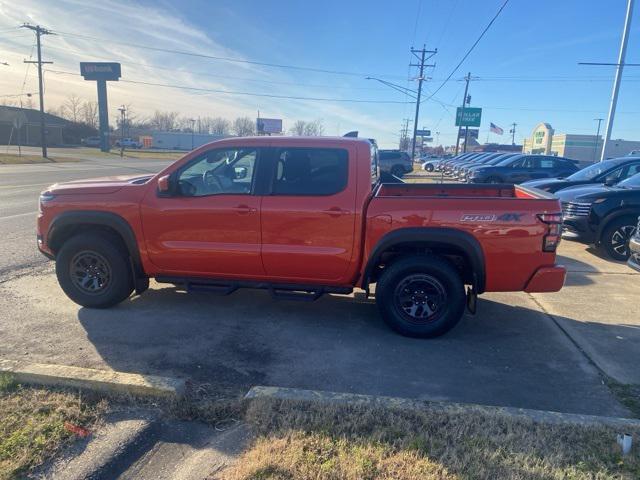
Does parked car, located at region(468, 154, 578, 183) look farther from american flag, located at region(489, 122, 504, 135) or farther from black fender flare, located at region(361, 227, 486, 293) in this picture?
american flag, located at region(489, 122, 504, 135)

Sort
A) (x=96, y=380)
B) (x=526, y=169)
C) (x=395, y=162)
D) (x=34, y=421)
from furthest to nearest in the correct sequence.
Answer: (x=395, y=162), (x=526, y=169), (x=96, y=380), (x=34, y=421)

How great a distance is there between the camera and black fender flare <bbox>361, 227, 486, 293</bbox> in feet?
13.7

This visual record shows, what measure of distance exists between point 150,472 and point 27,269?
5118 millimetres

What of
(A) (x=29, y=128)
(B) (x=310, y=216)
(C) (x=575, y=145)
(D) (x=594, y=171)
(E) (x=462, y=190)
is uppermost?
(C) (x=575, y=145)

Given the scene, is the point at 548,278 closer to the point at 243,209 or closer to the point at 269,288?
the point at 269,288

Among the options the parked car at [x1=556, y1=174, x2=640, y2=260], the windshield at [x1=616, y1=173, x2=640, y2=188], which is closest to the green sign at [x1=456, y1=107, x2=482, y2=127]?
the windshield at [x1=616, y1=173, x2=640, y2=188]

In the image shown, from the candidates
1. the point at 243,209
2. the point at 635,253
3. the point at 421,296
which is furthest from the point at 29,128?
the point at 635,253

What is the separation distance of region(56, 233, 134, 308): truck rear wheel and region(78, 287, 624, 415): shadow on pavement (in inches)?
7.4

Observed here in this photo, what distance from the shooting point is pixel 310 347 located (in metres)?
4.27

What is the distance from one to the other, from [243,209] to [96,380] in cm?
197

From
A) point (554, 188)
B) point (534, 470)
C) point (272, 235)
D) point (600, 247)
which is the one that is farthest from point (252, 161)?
point (554, 188)

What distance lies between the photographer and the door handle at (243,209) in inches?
176

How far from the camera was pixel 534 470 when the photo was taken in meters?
2.56

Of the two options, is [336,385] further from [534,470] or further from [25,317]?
[25,317]
